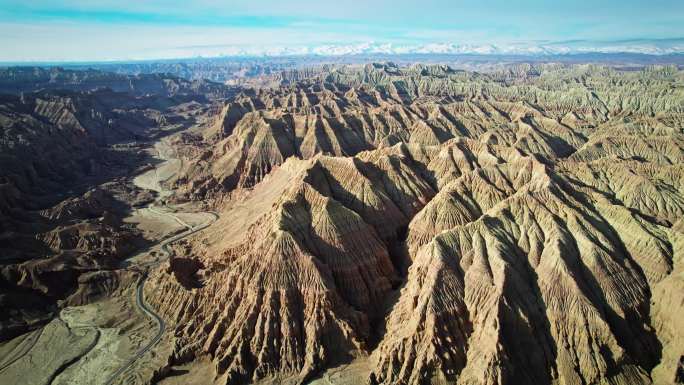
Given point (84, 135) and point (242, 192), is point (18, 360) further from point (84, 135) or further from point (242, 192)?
point (84, 135)

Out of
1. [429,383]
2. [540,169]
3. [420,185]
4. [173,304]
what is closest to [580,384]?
[429,383]

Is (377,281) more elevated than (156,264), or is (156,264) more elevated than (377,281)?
(377,281)

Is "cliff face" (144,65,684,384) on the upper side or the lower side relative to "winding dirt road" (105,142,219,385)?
upper

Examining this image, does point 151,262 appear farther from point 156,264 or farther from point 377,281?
point 377,281

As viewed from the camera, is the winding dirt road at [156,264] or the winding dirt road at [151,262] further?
the winding dirt road at [151,262]

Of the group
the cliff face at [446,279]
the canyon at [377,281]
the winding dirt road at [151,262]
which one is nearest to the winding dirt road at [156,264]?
the winding dirt road at [151,262]

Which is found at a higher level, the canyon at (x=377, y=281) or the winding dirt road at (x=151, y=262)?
the canyon at (x=377, y=281)

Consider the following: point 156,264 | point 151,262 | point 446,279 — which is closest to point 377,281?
point 446,279

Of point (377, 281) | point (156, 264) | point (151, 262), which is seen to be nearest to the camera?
point (377, 281)

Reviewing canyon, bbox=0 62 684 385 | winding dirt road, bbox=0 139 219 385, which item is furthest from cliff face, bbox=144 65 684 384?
winding dirt road, bbox=0 139 219 385

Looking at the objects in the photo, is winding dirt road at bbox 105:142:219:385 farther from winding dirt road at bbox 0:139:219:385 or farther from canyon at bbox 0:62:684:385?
canyon at bbox 0:62:684:385

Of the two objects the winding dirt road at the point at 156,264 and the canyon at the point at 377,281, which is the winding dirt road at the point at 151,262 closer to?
the winding dirt road at the point at 156,264

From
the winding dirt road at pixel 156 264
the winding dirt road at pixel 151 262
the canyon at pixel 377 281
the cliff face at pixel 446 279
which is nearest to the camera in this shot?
the cliff face at pixel 446 279
